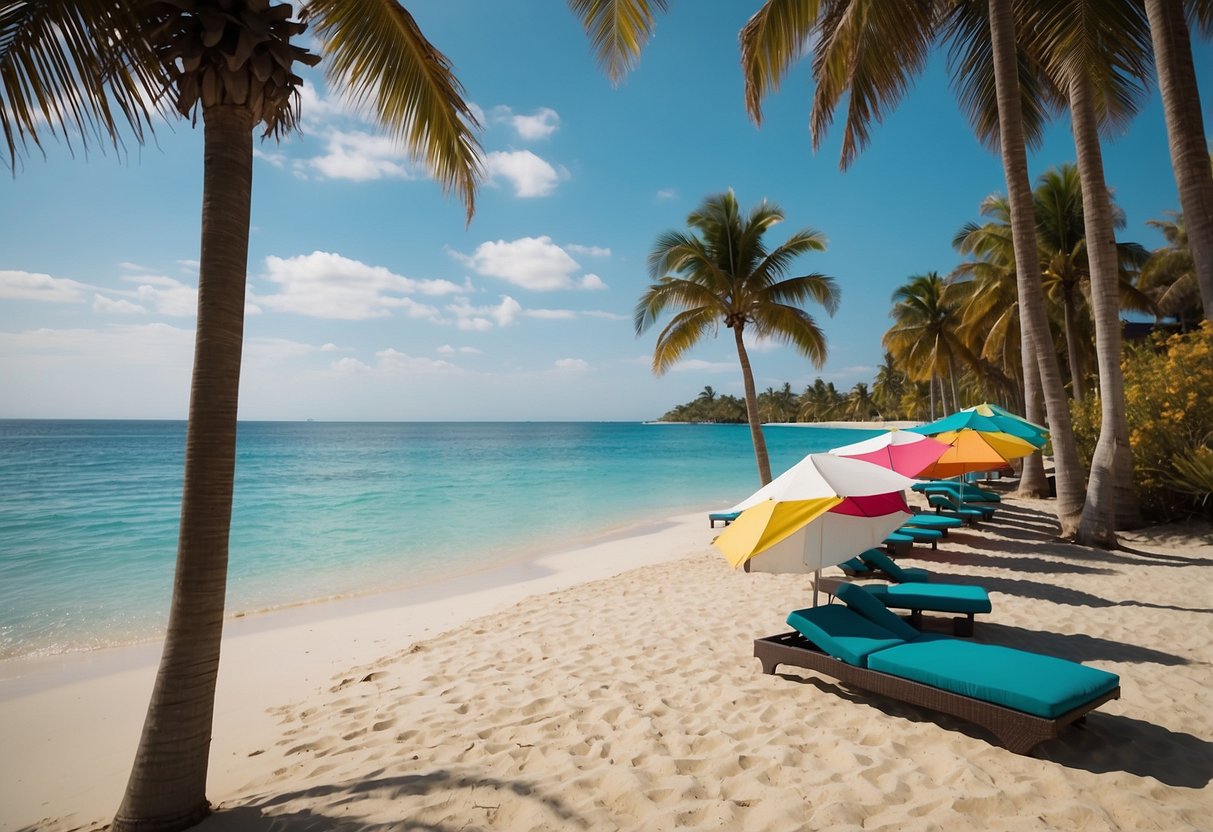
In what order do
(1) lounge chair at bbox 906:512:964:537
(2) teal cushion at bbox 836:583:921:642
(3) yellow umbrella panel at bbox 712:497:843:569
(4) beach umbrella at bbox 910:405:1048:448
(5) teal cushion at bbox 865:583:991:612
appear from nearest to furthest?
(3) yellow umbrella panel at bbox 712:497:843:569, (2) teal cushion at bbox 836:583:921:642, (5) teal cushion at bbox 865:583:991:612, (1) lounge chair at bbox 906:512:964:537, (4) beach umbrella at bbox 910:405:1048:448

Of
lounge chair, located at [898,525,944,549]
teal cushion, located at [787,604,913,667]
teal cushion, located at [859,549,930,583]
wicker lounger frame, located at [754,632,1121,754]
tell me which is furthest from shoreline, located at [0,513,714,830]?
teal cushion, located at [859,549,930,583]

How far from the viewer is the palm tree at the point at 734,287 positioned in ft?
46.2

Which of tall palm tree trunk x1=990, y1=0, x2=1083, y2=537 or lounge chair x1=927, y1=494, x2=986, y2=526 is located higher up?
tall palm tree trunk x1=990, y1=0, x2=1083, y2=537

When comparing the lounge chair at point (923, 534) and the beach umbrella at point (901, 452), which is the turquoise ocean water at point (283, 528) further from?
the lounge chair at point (923, 534)

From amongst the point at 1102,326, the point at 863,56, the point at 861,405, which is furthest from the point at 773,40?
the point at 861,405

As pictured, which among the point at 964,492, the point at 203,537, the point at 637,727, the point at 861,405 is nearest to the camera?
the point at 203,537

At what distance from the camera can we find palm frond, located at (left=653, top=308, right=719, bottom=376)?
46.7 ft

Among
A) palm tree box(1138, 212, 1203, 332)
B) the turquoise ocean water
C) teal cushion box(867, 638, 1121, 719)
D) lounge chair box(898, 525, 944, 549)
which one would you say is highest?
palm tree box(1138, 212, 1203, 332)

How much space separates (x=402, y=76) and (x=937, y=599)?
21.1 ft

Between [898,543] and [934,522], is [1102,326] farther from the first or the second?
[898,543]

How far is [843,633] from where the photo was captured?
4445mm

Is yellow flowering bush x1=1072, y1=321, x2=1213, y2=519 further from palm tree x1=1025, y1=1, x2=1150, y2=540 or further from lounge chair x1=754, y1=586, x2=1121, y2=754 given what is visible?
lounge chair x1=754, y1=586, x2=1121, y2=754

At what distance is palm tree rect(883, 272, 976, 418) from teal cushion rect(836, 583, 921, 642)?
28.1 metres

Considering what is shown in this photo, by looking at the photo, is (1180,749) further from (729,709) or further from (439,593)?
(439,593)
